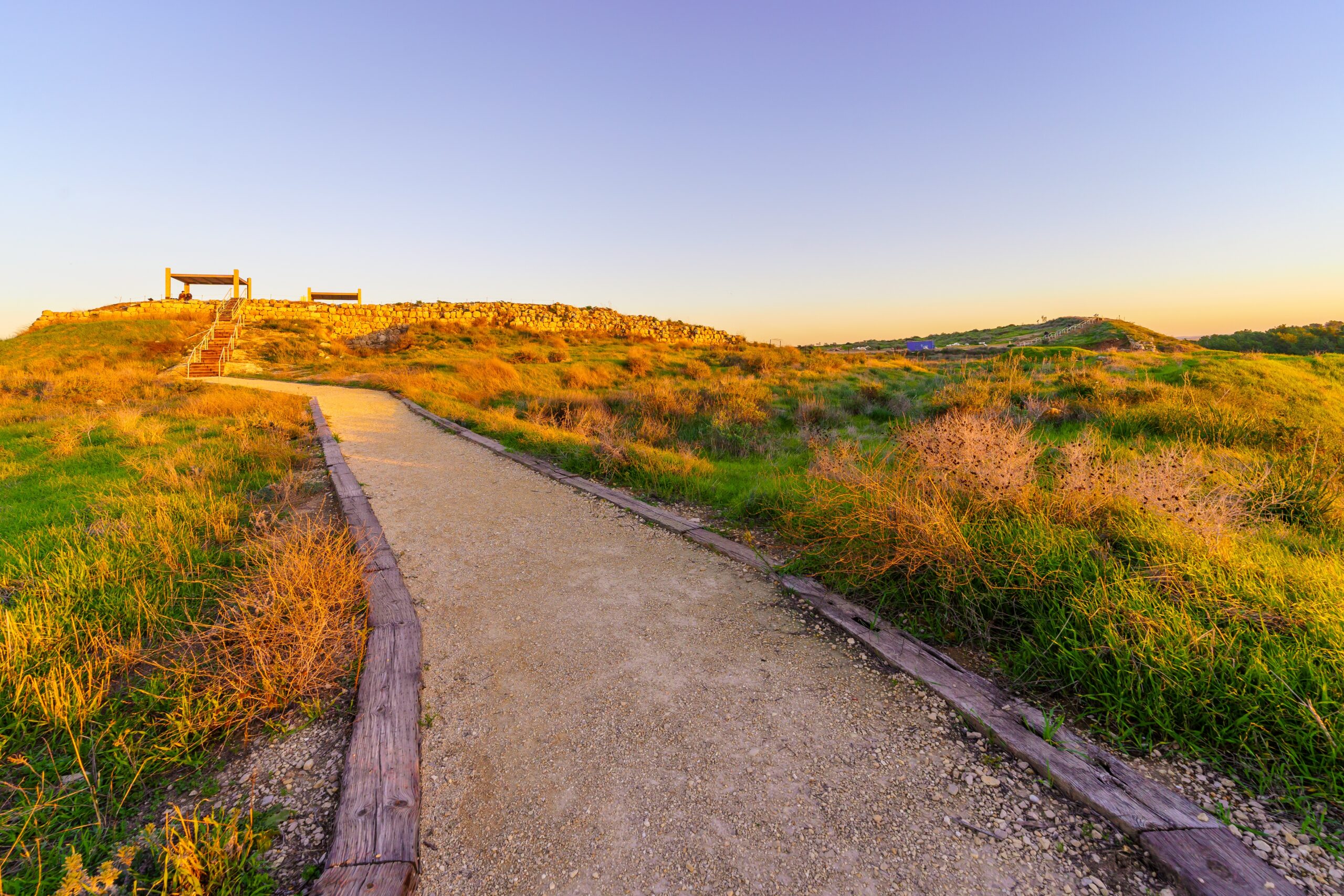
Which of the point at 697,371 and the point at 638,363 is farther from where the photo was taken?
the point at 638,363

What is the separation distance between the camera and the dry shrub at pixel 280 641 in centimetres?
246

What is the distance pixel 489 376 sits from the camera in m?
17.4

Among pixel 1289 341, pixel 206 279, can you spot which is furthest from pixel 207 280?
pixel 1289 341

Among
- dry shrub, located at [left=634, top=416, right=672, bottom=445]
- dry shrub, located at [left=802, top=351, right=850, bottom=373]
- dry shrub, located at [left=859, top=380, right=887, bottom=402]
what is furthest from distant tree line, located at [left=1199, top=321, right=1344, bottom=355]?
dry shrub, located at [left=634, top=416, right=672, bottom=445]

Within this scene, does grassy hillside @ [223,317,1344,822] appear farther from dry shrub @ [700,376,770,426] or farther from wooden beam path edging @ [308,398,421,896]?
wooden beam path edging @ [308,398,421,896]

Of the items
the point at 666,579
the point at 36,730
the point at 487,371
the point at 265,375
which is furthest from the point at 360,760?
the point at 265,375

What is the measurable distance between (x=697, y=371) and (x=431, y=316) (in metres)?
25.7

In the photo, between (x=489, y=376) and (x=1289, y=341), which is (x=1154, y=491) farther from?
(x=1289, y=341)

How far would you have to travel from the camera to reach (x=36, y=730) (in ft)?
7.35

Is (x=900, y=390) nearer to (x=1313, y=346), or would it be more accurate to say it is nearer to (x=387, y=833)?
(x=387, y=833)

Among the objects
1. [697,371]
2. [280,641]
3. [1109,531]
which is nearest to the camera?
[280,641]

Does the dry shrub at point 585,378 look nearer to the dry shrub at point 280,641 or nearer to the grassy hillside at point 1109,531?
the grassy hillside at point 1109,531

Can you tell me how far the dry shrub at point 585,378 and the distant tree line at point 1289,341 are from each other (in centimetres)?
2588

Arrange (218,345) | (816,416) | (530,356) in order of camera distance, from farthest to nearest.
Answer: (218,345) < (530,356) < (816,416)
